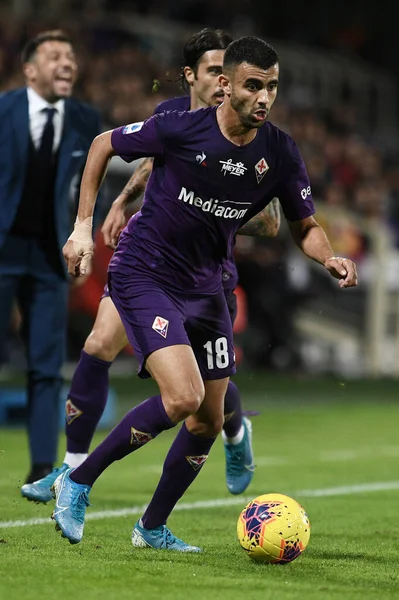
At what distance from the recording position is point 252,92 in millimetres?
5148

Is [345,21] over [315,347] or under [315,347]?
over

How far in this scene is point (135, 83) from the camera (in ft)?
52.5

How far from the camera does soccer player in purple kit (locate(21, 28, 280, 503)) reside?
6316 millimetres

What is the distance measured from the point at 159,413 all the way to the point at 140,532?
59cm

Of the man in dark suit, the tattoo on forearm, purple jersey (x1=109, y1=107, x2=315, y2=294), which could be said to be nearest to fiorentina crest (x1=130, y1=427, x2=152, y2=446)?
purple jersey (x1=109, y1=107, x2=315, y2=294)

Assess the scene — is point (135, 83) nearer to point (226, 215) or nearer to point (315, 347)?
point (315, 347)

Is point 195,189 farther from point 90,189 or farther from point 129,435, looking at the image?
point 129,435

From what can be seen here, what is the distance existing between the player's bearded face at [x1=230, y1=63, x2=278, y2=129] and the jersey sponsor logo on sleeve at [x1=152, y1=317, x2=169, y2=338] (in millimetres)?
860

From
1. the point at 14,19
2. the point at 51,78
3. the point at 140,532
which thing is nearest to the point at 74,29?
the point at 14,19

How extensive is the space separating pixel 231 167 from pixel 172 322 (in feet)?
2.23

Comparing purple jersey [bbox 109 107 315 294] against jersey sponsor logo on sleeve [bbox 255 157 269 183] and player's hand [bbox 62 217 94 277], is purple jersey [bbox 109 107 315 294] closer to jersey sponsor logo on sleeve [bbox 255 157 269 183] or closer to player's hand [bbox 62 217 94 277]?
jersey sponsor logo on sleeve [bbox 255 157 269 183]

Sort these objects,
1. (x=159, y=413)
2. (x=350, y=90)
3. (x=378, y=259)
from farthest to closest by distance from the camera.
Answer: (x=350, y=90)
(x=378, y=259)
(x=159, y=413)

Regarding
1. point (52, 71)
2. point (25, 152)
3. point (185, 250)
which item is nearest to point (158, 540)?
point (185, 250)

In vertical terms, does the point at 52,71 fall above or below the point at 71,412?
above
